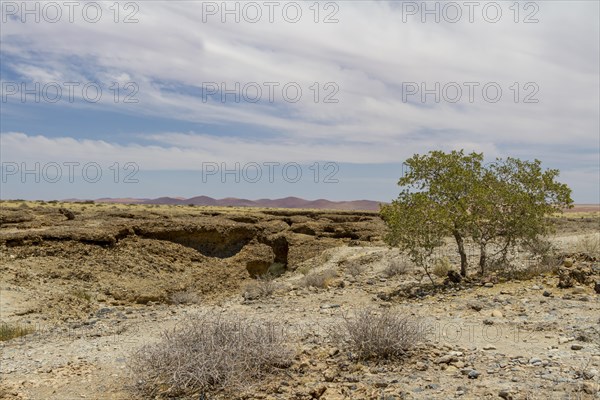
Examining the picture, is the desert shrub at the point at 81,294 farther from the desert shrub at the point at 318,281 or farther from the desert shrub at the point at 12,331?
the desert shrub at the point at 318,281

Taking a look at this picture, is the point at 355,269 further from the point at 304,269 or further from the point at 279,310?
the point at 279,310

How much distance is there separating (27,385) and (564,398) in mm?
6384

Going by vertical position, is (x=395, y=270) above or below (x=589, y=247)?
below

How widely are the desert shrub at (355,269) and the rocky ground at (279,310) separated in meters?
0.16

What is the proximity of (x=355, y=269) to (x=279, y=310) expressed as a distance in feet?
21.1

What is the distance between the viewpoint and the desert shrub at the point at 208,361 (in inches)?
234

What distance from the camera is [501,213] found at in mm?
12711

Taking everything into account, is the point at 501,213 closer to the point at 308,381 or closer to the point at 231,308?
the point at 231,308

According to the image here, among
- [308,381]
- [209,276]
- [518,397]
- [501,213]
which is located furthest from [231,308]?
[518,397]

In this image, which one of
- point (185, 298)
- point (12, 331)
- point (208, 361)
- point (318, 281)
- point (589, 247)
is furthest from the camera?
point (589, 247)

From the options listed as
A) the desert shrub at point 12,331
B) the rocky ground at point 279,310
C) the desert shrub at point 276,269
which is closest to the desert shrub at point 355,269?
the rocky ground at point 279,310

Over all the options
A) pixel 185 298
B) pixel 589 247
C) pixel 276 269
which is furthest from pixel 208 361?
pixel 276 269

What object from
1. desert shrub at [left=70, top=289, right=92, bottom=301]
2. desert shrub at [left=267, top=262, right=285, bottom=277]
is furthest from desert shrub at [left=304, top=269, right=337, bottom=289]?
desert shrub at [left=70, top=289, right=92, bottom=301]

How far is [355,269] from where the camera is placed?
16891 millimetres
